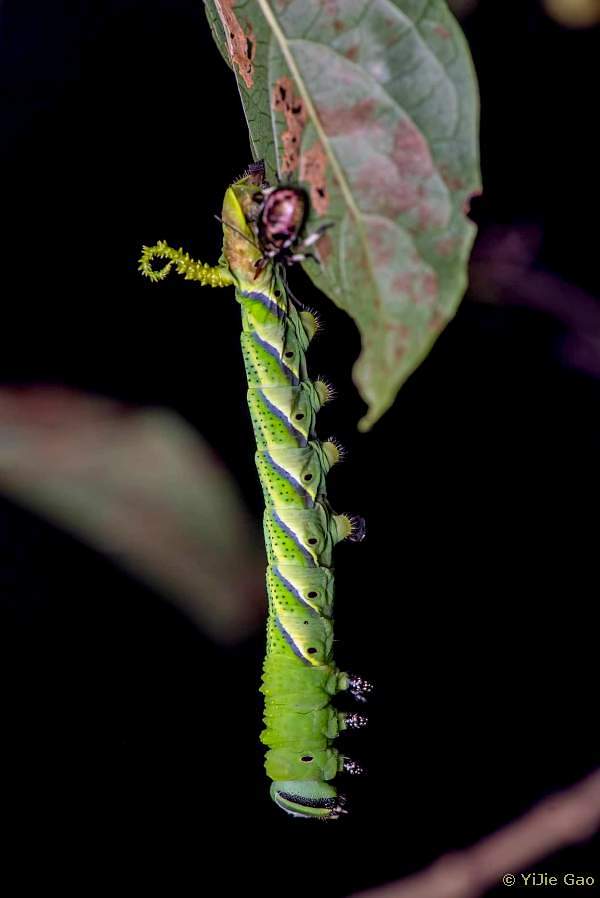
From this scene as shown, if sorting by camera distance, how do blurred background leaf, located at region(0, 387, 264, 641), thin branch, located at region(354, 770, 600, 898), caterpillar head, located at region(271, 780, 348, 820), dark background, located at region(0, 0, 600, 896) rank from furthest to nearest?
dark background, located at region(0, 0, 600, 896), blurred background leaf, located at region(0, 387, 264, 641), thin branch, located at region(354, 770, 600, 898), caterpillar head, located at region(271, 780, 348, 820)

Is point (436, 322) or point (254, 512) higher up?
point (436, 322)

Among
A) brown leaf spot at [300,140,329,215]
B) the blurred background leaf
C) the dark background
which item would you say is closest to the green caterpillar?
brown leaf spot at [300,140,329,215]

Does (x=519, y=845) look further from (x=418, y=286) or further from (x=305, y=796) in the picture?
(x=418, y=286)

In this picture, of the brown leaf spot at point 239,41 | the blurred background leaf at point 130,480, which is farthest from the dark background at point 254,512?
the brown leaf spot at point 239,41

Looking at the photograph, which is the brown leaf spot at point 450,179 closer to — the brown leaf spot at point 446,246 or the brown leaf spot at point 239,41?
the brown leaf spot at point 446,246

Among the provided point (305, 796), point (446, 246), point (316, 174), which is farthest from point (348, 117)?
point (305, 796)

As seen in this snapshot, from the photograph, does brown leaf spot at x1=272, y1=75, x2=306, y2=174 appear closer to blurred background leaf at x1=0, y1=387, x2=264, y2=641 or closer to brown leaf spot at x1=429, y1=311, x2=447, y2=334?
brown leaf spot at x1=429, y1=311, x2=447, y2=334
